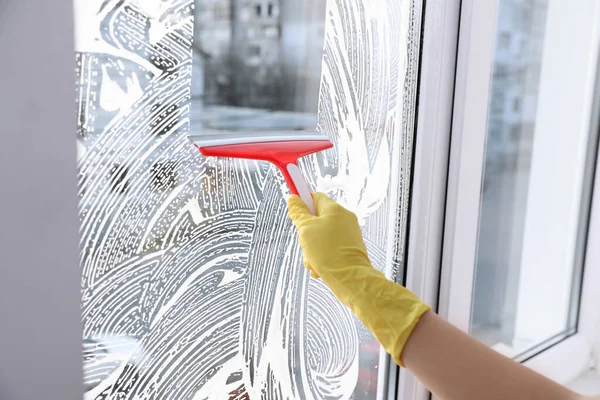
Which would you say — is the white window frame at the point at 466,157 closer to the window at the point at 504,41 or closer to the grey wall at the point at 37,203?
the window at the point at 504,41

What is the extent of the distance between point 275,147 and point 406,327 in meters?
0.29

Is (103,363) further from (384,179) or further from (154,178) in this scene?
(384,179)

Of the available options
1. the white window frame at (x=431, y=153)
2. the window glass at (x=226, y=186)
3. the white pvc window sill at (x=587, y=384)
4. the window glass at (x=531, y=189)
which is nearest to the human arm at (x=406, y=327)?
the window glass at (x=226, y=186)

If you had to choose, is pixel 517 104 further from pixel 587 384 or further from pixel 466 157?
pixel 587 384

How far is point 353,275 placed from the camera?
77 cm

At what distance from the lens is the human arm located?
0.72 meters

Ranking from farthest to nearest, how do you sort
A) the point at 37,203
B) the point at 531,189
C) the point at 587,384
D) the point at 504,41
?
the point at 587,384 → the point at 531,189 → the point at 504,41 → the point at 37,203

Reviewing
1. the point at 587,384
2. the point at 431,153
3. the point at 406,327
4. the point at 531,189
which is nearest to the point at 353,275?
the point at 406,327

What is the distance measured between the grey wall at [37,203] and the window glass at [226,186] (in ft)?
0.11

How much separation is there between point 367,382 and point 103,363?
0.51 meters

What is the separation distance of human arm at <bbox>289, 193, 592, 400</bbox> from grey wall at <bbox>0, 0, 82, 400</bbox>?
→ 1.01ft

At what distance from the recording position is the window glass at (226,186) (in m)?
0.69

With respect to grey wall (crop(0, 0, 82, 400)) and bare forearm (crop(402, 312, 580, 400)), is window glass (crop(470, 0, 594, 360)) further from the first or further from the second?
grey wall (crop(0, 0, 82, 400))

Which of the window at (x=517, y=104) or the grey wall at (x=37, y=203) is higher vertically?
the window at (x=517, y=104)
